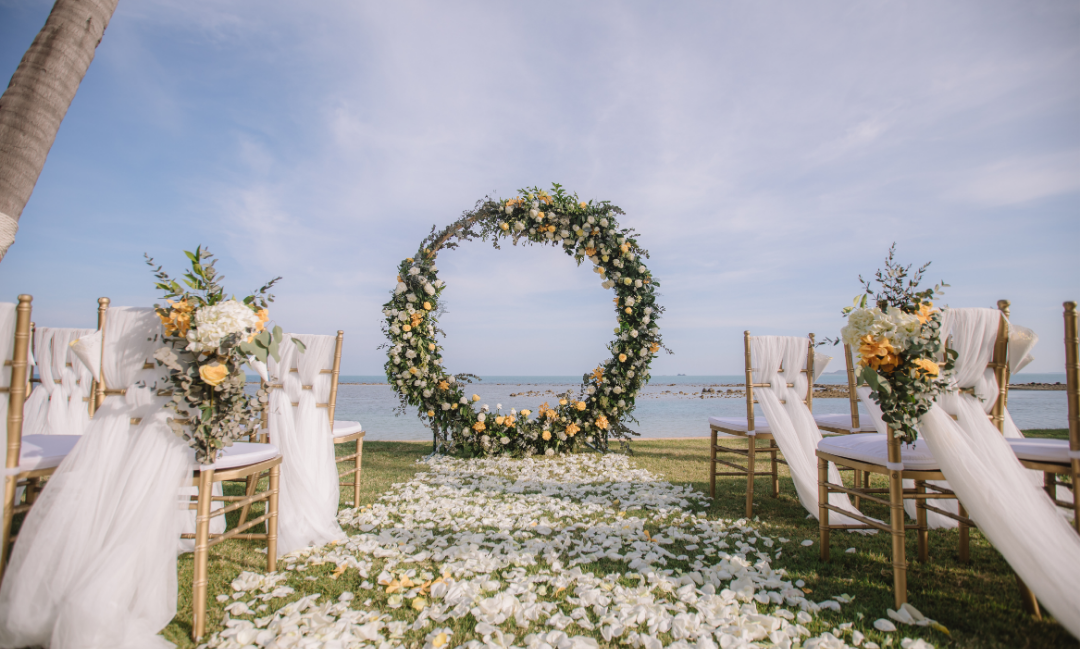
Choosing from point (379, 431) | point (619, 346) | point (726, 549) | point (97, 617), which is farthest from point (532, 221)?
point (379, 431)

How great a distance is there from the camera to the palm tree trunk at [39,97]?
315 centimetres

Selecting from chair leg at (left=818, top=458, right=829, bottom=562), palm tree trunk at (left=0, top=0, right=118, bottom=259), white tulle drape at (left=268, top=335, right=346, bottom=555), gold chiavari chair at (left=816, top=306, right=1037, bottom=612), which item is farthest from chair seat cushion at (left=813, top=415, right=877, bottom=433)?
palm tree trunk at (left=0, top=0, right=118, bottom=259)

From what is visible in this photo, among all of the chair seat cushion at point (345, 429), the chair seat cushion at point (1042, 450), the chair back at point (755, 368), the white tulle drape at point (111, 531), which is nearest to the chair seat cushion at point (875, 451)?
the chair seat cushion at point (1042, 450)

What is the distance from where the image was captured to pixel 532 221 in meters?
6.56

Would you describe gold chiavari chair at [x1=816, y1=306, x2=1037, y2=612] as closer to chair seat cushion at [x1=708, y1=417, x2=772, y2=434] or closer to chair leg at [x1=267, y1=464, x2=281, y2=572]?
chair seat cushion at [x1=708, y1=417, x2=772, y2=434]

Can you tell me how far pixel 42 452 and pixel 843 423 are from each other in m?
5.17

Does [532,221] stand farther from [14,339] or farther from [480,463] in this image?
[14,339]

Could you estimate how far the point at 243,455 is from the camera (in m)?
2.34

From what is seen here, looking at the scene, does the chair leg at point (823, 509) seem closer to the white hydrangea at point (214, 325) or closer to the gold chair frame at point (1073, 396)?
the gold chair frame at point (1073, 396)

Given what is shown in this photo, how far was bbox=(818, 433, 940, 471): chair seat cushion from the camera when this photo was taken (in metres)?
2.25

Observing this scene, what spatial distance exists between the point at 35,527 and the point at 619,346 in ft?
18.3

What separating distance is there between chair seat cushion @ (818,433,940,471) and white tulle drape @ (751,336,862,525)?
75 centimetres

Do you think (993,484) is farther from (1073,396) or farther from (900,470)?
(1073,396)

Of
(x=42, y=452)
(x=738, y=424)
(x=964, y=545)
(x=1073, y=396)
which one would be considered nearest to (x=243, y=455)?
(x=42, y=452)
